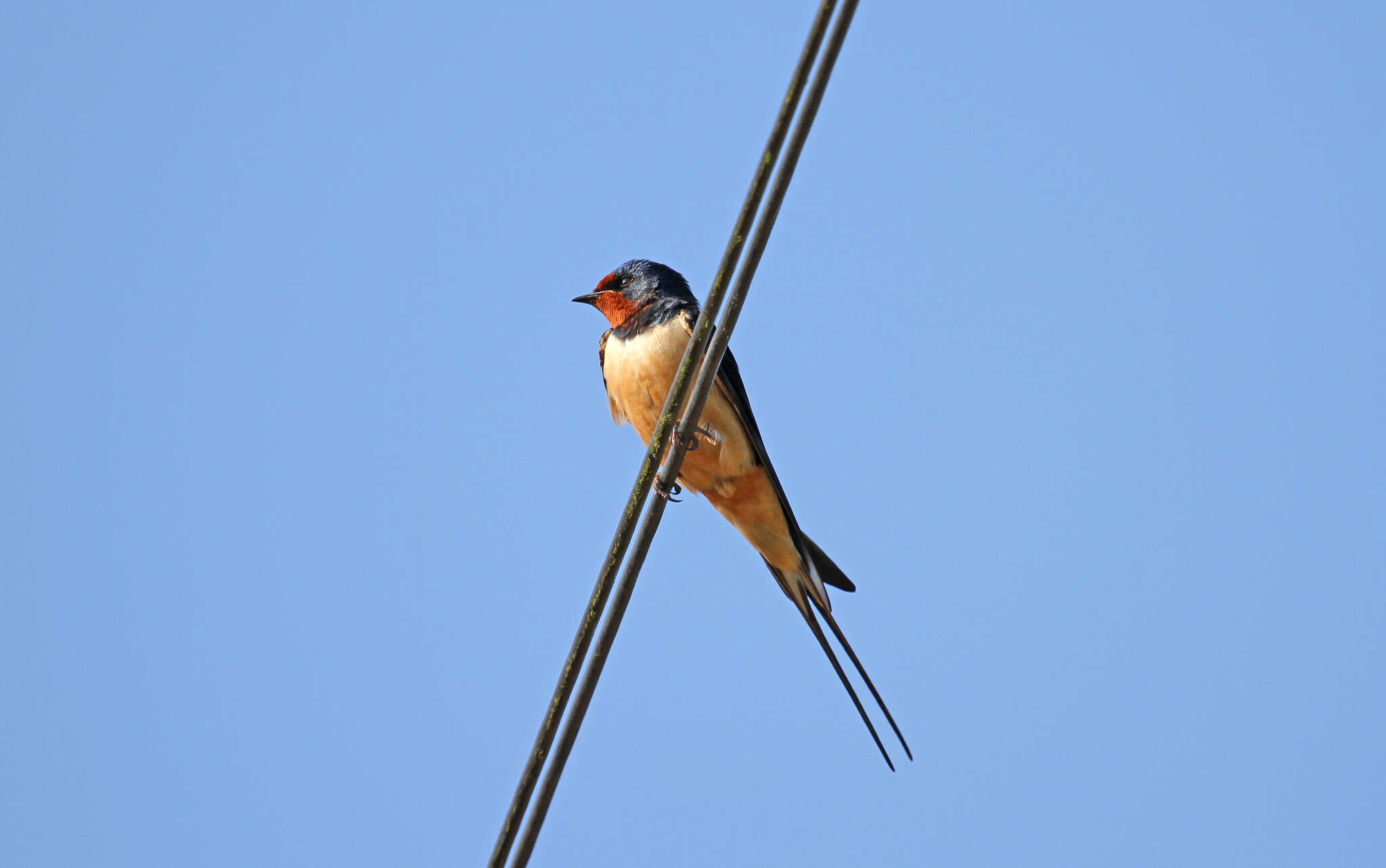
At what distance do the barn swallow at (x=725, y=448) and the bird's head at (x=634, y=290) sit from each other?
23 centimetres

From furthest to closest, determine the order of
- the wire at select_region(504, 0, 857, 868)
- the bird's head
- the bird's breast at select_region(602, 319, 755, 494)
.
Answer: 1. the bird's head
2. the bird's breast at select_region(602, 319, 755, 494)
3. the wire at select_region(504, 0, 857, 868)

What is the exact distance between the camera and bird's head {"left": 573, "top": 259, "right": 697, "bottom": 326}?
5742 mm

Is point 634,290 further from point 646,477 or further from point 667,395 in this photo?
point 646,477

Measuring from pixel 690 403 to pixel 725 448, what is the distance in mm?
2017

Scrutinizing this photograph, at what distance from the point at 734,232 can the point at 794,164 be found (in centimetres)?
22

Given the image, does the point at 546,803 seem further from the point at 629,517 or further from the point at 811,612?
the point at 811,612

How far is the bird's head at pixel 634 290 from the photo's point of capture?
574 centimetres

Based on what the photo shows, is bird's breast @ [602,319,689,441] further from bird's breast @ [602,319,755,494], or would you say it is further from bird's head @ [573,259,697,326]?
bird's head @ [573,259,697,326]

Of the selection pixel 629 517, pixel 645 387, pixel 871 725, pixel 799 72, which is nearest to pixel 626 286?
pixel 645 387

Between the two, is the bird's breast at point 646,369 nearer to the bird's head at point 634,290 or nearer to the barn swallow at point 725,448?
the barn swallow at point 725,448

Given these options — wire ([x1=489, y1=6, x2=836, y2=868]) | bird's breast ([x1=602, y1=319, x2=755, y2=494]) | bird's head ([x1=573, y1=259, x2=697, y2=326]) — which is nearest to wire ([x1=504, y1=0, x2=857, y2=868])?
wire ([x1=489, y1=6, x2=836, y2=868])

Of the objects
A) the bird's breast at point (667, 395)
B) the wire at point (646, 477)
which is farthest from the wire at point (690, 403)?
the bird's breast at point (667, 395)

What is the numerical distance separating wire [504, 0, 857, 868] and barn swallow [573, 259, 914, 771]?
6.53 feet

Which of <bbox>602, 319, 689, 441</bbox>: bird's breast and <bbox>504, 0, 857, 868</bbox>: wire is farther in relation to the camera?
<bbox>602, 319, 689, 441</bbox>: bird's breast
